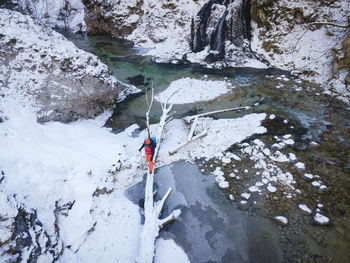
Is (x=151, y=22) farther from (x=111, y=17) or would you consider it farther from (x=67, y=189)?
(x=67, y=189)

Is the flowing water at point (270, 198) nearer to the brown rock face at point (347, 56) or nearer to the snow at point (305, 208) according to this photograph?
the snow at point (305, 208)

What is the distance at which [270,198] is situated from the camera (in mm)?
5602

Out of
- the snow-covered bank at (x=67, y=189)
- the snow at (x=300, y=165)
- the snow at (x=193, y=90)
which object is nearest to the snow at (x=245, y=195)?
the snow-covered bank at (x=67, y=189)

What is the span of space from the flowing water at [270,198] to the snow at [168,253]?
5.6 inches

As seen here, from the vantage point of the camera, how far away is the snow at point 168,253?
441 centimetres

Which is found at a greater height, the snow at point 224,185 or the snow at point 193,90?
the snow at point 193,90

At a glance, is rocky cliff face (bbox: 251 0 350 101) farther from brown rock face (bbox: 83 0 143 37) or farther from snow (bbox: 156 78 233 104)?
brown rock face (bbox: 83 0 143 37)

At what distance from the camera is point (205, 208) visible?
18.2ft

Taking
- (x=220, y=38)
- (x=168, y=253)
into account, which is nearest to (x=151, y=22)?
(x=220, y=38)

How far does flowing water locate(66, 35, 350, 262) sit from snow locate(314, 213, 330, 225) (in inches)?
4.7

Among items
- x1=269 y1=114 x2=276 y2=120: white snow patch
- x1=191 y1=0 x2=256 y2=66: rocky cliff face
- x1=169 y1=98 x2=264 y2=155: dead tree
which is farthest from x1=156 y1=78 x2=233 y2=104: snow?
x1=191 y1=0 x2=256 y2=66: rocky cliff face

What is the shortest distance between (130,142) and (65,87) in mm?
3963

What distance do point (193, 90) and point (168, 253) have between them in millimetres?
8893

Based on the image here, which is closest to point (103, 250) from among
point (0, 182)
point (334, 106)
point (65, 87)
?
point (0, 182)
